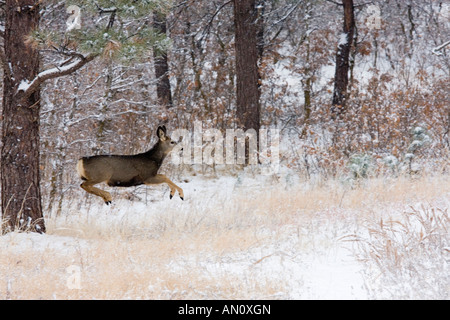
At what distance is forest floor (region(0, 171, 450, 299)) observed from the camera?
521 cm

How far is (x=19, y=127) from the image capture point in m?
6.94

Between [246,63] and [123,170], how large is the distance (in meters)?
8.02

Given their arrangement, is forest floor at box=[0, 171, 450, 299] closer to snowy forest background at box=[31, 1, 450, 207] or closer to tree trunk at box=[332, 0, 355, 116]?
snowy forest background at box=[31, 1, 450, 207]

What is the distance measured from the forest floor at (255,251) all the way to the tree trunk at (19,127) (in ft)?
1.33

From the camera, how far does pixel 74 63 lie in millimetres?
6742

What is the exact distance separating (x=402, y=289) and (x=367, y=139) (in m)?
8.48

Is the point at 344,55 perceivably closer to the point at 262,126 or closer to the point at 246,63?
the point at 262,126

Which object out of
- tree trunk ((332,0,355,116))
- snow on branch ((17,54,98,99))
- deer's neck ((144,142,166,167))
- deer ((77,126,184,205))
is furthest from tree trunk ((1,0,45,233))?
tree trunk ((332,0,355,116))

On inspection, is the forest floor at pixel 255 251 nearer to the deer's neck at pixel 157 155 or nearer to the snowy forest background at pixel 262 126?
the snowy forest background at pixel 262 126

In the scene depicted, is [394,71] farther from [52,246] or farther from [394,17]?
[52,246]

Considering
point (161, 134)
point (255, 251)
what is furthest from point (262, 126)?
point (161, 134)
